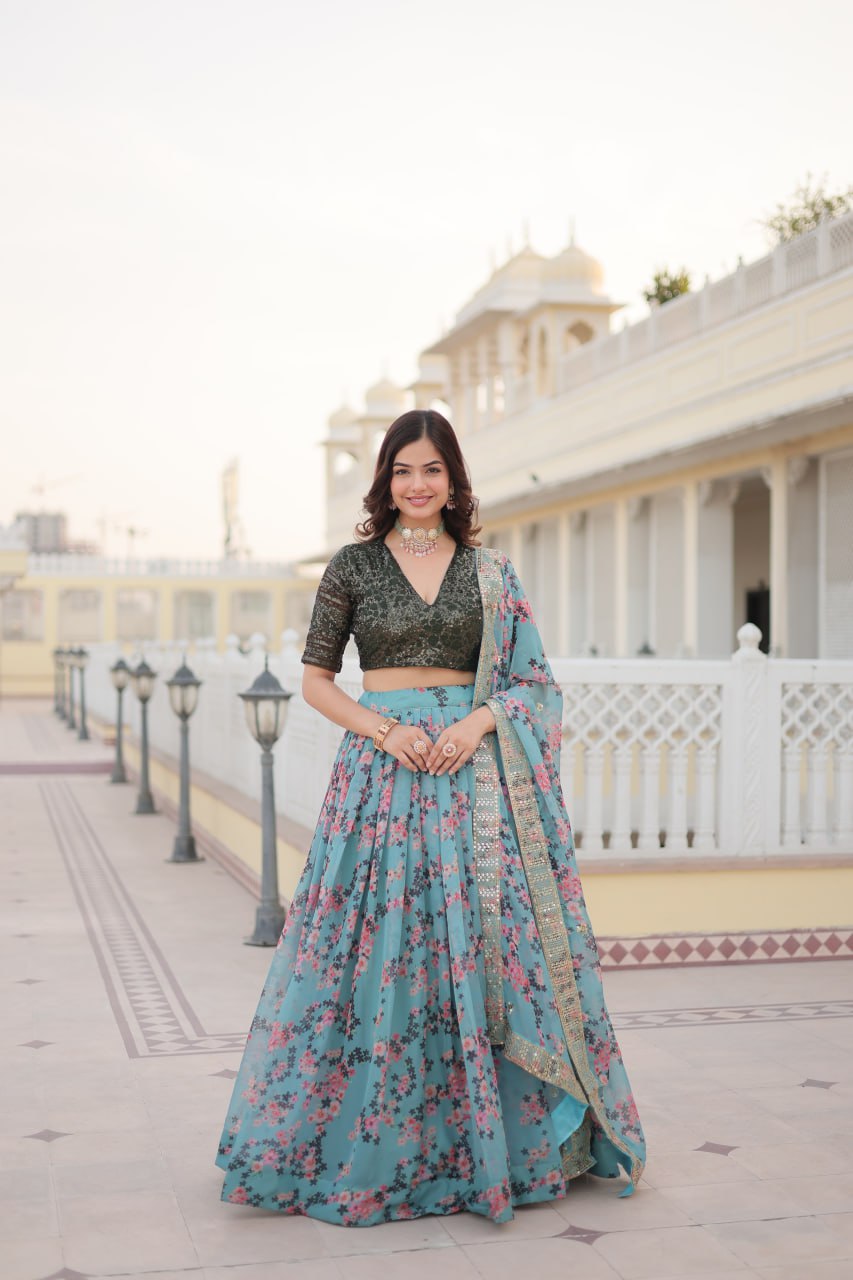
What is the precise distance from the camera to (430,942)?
283 cm

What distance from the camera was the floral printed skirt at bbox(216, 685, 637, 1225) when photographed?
2740mm

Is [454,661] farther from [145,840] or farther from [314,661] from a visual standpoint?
[145,840]

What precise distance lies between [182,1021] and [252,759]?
351 centimetres

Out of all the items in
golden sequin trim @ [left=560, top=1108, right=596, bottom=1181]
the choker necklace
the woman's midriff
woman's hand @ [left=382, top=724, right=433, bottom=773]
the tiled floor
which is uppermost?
the choker necklace

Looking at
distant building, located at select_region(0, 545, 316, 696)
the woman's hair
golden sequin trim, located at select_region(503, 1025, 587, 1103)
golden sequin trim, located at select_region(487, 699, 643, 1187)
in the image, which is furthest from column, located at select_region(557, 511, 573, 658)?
distant building, located at select_region(0, 545, 316, 696)

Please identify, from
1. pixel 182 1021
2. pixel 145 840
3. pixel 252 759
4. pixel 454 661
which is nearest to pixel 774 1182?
pixel 454 661

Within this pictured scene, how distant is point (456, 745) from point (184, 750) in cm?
508

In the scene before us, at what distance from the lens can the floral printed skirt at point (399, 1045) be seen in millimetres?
2740

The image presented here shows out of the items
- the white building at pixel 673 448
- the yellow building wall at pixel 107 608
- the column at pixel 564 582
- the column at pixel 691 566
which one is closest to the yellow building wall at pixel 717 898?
the white building at pixel 673 448

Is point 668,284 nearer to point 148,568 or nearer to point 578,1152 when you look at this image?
point 148,568

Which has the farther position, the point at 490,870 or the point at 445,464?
the point at 445,464

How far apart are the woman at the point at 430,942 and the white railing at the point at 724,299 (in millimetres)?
8081

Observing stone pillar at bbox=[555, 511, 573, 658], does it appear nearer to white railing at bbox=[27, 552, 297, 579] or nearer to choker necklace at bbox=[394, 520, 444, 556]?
choker necklace at bbox=[394, 520, 444, 556]

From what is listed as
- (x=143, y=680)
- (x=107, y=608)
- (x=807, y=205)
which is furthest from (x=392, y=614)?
(x=107, y=608)
